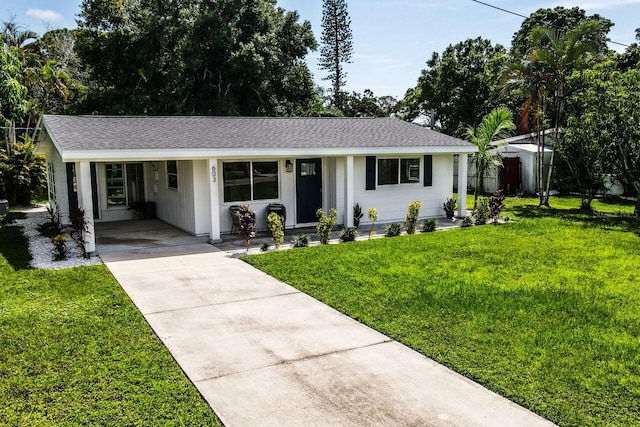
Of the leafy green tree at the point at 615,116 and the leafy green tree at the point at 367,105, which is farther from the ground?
the leafy green tree at the point at 367,105

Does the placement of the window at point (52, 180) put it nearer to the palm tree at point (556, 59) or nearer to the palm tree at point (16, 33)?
the palm tree at point (16, 33)

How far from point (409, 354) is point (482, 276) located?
364cm

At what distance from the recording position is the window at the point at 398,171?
14.8 metres

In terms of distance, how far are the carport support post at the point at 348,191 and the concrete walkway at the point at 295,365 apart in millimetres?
5732

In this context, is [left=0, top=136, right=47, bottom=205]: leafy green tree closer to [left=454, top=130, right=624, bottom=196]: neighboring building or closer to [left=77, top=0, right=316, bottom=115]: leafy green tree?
[left=77, top=0, right=316, bottom=115]: leafy green tree

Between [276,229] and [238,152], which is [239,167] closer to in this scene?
[238,152]

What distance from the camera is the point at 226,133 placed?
43.9 ft

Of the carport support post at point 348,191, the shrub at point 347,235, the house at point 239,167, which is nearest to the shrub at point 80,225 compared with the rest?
the house at point 239,167

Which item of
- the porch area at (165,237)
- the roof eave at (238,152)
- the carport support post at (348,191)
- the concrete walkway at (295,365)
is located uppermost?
the roof eave at (238,152)

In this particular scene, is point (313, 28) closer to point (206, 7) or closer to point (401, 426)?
point (206, 7)

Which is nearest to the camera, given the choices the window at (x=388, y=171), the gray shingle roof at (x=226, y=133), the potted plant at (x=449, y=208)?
the gray shingle roof at (x=226, y=133)

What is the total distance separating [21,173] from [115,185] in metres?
6.47

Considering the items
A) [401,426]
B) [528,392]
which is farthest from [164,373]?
[528,392]

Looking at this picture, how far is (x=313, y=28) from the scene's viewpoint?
28.3 metres
